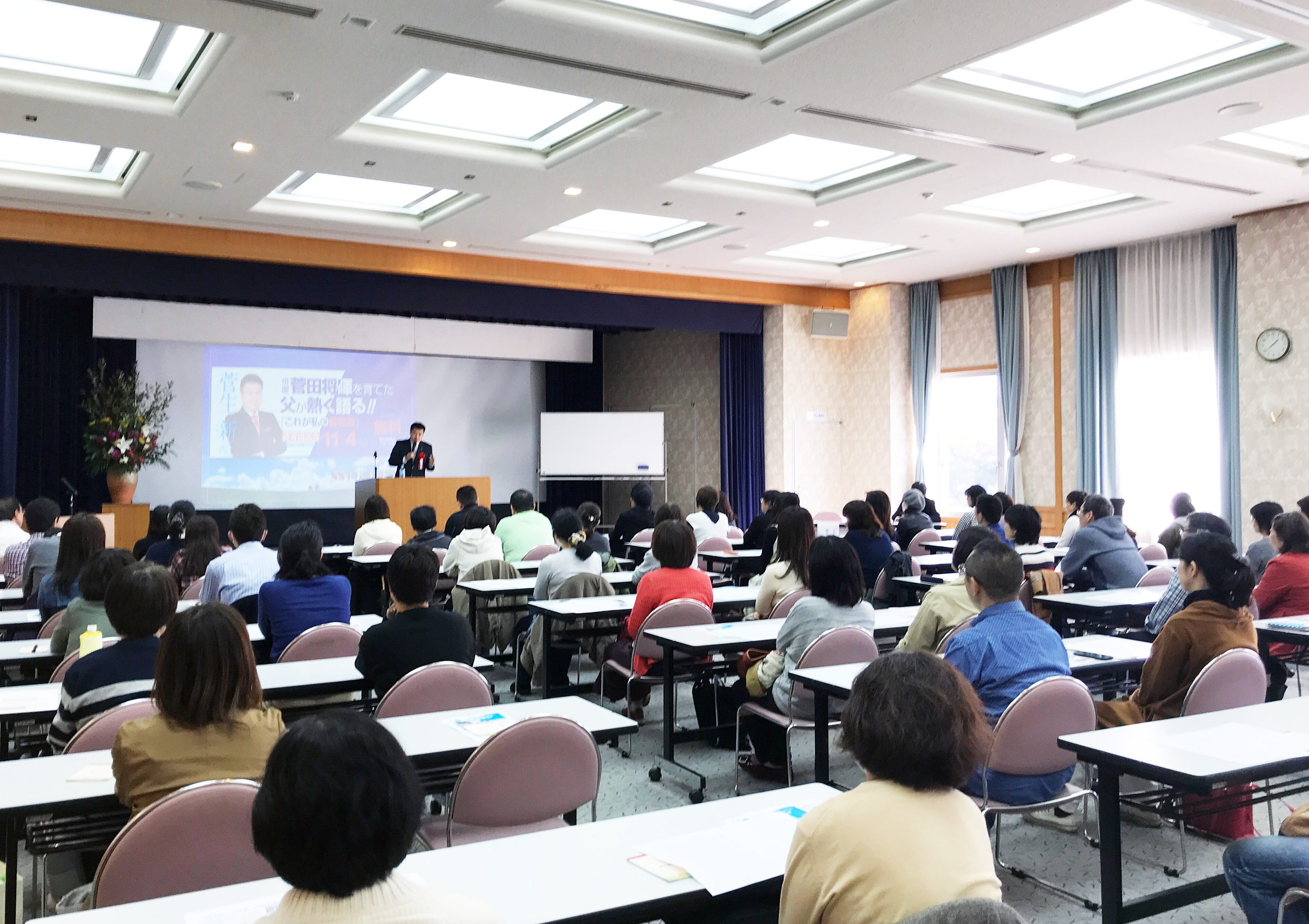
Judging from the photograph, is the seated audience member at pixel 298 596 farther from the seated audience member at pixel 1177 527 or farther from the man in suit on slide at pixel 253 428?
the man in suit on slide at pixel 253 428

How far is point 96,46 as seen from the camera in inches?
238

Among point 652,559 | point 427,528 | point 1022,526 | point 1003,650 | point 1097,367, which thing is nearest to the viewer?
point 1003,650

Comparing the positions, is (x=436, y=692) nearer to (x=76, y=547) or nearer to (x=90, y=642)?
(x=90, y=642)

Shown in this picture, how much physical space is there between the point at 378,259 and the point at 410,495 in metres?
2.47

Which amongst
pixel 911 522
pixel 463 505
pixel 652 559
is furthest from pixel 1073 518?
pixel 463 505

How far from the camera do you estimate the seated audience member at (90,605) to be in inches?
154

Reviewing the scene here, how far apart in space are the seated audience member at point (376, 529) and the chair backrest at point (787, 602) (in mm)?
3658

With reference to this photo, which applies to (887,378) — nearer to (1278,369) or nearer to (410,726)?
(1278,369)

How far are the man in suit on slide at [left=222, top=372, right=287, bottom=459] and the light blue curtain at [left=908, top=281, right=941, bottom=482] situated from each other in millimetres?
7908

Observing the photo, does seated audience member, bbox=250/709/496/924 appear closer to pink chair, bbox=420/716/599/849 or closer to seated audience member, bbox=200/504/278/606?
pink chair, bbox=420/716/599/849

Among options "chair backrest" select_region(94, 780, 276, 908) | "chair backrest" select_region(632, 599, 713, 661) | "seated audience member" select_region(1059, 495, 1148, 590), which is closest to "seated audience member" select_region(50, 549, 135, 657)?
"chair backrest" select_region(94, 780, 276, 908)

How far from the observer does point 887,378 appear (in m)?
13.3

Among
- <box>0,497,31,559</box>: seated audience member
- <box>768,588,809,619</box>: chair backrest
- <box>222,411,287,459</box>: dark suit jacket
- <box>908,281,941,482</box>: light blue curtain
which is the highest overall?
<box>908,281,941,482</box>: light blue curtain

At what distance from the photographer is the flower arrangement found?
10.1 metres
